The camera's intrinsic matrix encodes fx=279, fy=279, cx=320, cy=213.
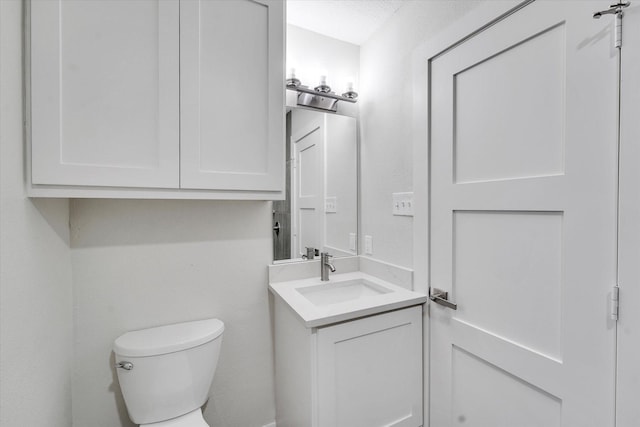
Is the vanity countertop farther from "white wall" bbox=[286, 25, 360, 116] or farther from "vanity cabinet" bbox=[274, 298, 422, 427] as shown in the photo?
"white wall" bbox=[286, 25, 360, 116]

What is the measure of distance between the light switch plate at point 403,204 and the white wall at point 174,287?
717 mm

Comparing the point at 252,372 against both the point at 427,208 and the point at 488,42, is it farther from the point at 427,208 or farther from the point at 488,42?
the point at 488,42

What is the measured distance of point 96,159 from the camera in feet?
3.28

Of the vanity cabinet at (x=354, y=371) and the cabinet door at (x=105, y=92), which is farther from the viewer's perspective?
the vanity cabinet at (x=354, y=371)

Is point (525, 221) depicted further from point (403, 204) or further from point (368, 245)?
point (368, 245)

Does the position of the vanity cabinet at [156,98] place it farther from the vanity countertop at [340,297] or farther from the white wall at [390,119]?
the white wall at [390,119]

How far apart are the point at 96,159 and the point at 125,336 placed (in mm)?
768

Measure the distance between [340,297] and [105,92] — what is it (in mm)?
1414

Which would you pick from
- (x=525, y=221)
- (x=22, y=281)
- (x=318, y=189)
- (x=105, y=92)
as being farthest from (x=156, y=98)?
(x=525, y=221)

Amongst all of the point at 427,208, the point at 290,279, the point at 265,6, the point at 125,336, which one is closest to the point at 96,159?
the point at 125,336

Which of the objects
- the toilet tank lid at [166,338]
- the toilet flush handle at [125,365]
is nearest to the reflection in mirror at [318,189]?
the toilet tank lid at [166,338]

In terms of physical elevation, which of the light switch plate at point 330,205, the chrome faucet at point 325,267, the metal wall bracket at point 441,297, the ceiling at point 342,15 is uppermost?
the ceiling at point 342,15

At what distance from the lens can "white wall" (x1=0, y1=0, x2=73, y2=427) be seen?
0.76 metres

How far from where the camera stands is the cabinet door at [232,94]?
1.12 m
